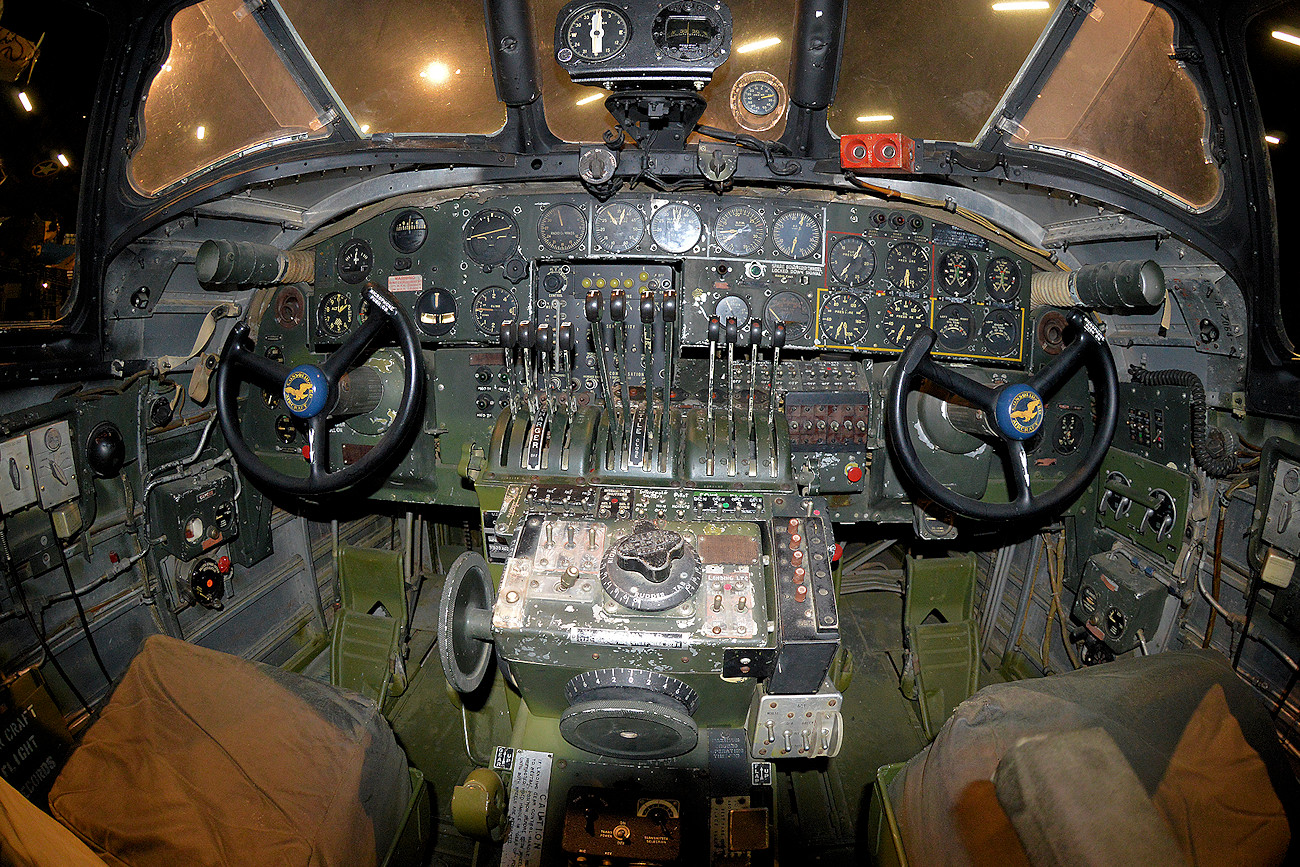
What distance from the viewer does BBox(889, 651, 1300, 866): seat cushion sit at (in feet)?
3.79

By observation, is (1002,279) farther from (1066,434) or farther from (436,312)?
(436,312)

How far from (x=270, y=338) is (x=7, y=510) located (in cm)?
152

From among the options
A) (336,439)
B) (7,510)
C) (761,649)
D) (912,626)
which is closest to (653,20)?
(761,649)

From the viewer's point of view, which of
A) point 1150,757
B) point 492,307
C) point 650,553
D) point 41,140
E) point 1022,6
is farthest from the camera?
point 492,307

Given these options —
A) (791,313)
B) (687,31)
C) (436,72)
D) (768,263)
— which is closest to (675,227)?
(768,263)

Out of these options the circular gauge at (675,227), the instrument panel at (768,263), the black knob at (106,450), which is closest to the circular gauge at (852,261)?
the instrument panel at (768,263)

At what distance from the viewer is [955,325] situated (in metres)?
3.22

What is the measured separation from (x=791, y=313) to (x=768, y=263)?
27 cm

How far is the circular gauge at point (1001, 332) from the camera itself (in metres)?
3.22

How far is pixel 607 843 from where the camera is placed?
1932 millimetres

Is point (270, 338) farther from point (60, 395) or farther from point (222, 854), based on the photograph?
Answer: point (222, 854)

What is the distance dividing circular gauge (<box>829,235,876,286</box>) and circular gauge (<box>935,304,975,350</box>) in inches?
16.3

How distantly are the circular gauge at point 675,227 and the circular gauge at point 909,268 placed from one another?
965 millimetres

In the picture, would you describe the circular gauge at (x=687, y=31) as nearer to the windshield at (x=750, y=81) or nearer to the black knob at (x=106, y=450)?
the windshield at (x=750, y=81)
